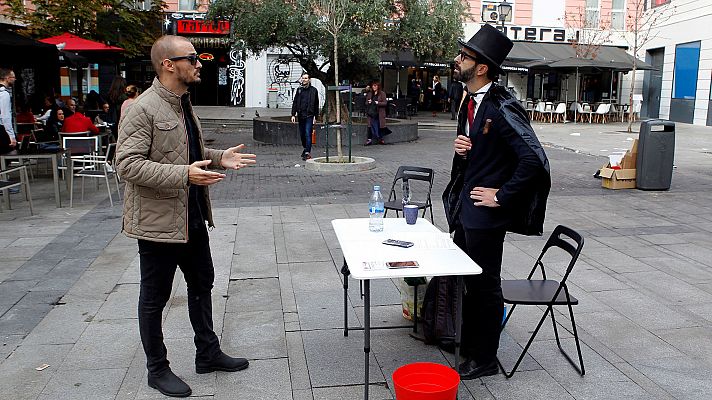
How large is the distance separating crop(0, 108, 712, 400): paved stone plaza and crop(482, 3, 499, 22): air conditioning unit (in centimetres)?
1934

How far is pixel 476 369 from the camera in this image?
12.7 ft

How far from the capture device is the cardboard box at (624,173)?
1025 centimetres

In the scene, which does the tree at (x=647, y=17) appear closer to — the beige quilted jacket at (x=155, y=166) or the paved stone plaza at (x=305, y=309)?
the paved stone plaza at (x=305, y=309)

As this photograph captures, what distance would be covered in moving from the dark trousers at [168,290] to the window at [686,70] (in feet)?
83.8

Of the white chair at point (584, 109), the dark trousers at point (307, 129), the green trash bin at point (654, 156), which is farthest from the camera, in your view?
the white chair at point (584, 109)

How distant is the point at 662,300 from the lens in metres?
5.24

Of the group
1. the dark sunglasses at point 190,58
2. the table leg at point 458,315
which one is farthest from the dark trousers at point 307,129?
the table leg at point 458,315

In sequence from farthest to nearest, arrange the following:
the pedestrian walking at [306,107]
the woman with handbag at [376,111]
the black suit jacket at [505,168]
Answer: the woman with handbag at [376,111] < the pedestrian walking at [306,107] < the black suit jacket at [505,168]

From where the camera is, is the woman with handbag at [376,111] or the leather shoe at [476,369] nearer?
the leather shoe at [476,369]

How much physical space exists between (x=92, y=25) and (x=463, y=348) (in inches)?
603

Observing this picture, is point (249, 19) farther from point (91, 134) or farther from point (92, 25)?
point (91, 134)

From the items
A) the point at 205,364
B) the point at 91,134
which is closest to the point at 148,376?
the point at 205,364

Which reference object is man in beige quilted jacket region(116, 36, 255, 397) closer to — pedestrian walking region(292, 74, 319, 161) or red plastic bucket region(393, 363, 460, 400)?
red plastic bucket region(393, 363, 460, 400)

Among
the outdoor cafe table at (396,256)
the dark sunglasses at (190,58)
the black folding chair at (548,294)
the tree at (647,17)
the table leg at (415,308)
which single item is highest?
the tree at (647,17)
